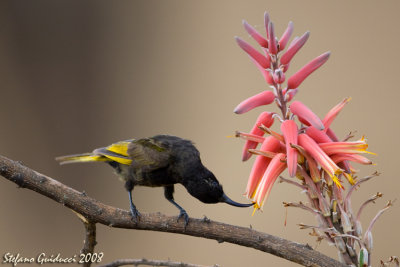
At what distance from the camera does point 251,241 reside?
1.35 m

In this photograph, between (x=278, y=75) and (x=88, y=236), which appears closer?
(x=278, y=75)

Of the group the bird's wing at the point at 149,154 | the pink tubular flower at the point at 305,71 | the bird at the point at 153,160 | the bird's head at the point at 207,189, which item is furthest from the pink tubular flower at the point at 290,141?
the bird's wing at the point at 149,154

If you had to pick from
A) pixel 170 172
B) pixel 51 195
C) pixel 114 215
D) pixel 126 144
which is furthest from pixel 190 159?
pixel 51 195

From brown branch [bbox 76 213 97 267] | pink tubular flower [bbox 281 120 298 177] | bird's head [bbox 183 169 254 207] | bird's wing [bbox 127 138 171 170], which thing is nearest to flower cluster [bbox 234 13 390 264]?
pink tubular flower [bbox 281 120 298 177]

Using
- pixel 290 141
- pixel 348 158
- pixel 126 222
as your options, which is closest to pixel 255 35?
pixel 290 141

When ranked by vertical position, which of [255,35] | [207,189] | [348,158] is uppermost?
[255,35]

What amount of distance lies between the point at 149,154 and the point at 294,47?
909 mm

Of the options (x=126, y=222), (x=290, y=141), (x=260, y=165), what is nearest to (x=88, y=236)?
(x=126, y=222)

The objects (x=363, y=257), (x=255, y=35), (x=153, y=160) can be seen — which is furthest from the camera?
(x=153, y=160)

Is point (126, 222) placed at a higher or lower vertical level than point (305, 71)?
lower

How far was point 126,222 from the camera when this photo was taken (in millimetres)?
1413

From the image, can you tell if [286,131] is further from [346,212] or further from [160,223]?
[160,223]

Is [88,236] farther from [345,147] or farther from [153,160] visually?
[345,147]

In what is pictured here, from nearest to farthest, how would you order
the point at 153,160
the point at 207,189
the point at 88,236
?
1. the point at 88,236
2. the point at 207,189
3. the point at 153,160
